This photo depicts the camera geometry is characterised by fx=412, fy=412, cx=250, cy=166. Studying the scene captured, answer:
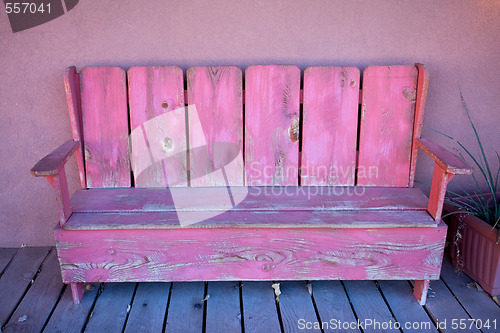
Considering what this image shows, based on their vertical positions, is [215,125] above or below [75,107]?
below

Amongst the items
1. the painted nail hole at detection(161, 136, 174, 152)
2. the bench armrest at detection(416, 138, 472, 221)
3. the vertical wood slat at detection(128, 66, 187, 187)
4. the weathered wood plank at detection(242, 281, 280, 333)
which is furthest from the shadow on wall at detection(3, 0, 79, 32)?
the bench armrest at detection(416, 138, 472, 221)

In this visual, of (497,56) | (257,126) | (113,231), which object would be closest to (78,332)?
(113,231)

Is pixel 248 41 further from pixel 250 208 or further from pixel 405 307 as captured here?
pixel 405 307

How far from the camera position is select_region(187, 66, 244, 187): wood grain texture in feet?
6.68

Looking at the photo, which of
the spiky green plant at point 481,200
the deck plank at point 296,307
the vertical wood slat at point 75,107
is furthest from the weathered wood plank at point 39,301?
the spiky green plant at point 481,200

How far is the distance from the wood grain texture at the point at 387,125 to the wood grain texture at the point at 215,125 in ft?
2.07

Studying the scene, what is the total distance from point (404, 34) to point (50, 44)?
1802mm

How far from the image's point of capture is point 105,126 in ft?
6.79

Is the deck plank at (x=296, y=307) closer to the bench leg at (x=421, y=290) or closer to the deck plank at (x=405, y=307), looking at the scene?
the deck plank at (x=405, y=307)

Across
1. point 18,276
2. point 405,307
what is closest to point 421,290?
point 405,307

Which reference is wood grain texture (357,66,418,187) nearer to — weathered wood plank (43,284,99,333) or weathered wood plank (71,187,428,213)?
weathered wood plank (71,187,428,213)

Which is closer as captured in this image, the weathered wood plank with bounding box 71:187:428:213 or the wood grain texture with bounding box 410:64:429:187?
the weathered wood plank with bounding box 71:187:428:213

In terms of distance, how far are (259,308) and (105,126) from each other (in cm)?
116

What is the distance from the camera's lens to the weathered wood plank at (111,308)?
5.80 feet
